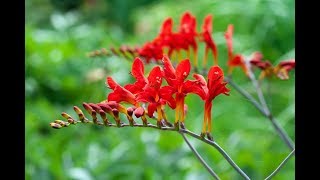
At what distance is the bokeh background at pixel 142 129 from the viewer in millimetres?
2875

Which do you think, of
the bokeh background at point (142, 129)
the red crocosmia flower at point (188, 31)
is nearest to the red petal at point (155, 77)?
the red crocosmia flower at point (188, 31)

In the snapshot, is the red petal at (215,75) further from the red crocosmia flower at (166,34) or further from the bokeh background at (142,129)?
the bokeh background at (142,129)

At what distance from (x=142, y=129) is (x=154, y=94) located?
221 centimetres

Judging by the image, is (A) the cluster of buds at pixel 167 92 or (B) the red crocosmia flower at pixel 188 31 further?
(B) the red crocosmia flower at pixel 188 31

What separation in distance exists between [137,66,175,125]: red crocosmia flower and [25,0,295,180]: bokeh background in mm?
1312

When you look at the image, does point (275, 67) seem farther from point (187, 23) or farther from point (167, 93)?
point (167, 93)

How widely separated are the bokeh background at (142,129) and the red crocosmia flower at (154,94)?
4.30ft

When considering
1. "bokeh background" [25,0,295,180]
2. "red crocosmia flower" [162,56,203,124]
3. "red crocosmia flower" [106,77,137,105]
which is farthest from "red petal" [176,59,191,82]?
"bokeh background" [25,0,295,180]

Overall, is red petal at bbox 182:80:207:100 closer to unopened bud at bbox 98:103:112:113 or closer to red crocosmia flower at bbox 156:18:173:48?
unopened bud at bbox 98:103:112:113

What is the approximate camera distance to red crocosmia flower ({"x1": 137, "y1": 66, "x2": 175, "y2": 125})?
1088 mm
